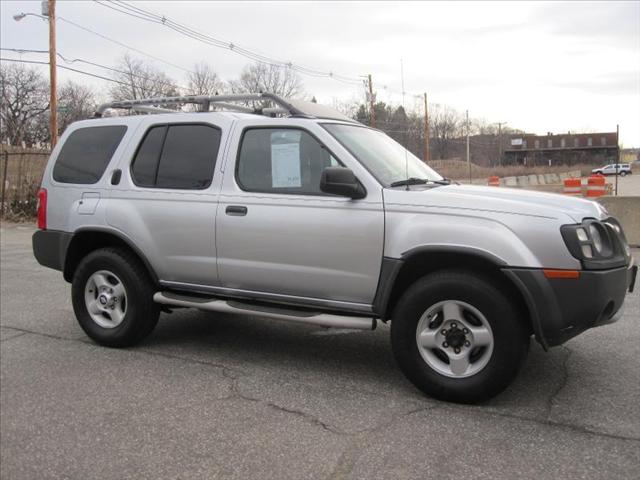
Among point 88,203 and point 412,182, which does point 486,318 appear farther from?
point 88,203

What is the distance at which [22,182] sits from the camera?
19516mm

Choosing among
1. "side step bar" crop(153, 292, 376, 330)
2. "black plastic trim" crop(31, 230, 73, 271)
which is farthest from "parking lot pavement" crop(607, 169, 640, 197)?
"black plastic trim" crop(31, 230, 73, 271)

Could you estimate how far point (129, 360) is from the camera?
4.80 m

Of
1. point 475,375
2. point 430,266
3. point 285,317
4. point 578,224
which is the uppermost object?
point 578,224

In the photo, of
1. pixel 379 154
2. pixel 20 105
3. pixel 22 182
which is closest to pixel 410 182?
pixel 379 154

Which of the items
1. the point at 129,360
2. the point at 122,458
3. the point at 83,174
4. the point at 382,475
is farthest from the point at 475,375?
the point at 83,174

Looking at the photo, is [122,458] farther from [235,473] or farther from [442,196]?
[442,196]

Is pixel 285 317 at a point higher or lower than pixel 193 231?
lower

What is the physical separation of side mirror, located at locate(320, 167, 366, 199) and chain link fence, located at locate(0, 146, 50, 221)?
1777 cm

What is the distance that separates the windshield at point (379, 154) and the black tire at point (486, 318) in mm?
821

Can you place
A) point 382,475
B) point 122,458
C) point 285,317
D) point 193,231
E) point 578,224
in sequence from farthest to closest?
point 193,231
point 285,317
point 578,224
point 122,458
point 382,475

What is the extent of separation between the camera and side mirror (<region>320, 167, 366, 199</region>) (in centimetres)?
389

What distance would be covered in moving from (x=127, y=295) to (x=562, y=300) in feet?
11.2

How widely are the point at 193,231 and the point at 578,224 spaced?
9.12 ft
